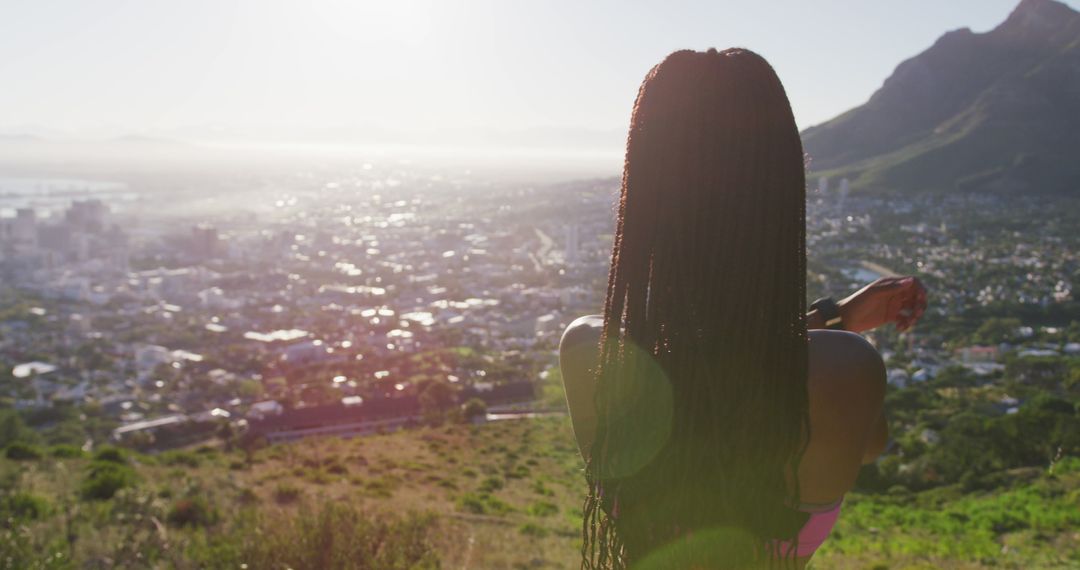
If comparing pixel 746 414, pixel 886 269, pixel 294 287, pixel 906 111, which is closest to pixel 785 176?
pixel 746 414

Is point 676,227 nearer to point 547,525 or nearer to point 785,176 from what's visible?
point 785,176

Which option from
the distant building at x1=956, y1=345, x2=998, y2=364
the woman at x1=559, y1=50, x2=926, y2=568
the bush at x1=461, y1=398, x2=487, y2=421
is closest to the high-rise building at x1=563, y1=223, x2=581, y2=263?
the distant building at x1=956, y1=345, x2=998, y2=364

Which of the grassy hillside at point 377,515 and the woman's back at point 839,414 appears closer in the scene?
the woman's back at point 839,414

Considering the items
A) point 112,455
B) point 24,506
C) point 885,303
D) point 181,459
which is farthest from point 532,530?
point 181,459

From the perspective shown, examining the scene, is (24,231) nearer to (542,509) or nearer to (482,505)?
(482,505)

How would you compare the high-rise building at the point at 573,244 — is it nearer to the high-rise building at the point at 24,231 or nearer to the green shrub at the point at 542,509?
the green shrub at the point at 542,509

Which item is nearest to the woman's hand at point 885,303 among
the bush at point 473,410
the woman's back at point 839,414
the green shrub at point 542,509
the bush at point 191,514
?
the woman's back at point 839,414

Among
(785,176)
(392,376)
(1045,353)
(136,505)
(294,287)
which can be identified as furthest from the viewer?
(294,287)
